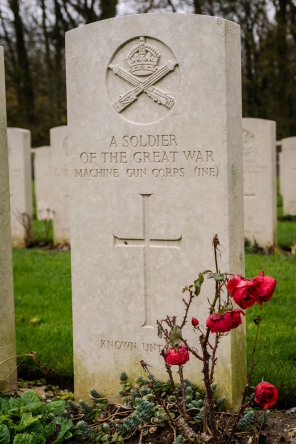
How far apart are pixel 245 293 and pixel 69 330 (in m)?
2.81

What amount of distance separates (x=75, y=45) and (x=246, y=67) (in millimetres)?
16346

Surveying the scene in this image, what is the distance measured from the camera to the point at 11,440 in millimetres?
2922

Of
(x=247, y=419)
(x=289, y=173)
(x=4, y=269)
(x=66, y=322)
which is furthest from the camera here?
(x=289, y=173)

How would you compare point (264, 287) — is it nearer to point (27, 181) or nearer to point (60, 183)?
point (60, 183)

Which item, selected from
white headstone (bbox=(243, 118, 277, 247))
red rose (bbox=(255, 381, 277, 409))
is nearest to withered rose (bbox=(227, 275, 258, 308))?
red rose (bbox=(255, 381, 277, 409))

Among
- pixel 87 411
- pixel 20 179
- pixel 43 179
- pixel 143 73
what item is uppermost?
pixel 143 73

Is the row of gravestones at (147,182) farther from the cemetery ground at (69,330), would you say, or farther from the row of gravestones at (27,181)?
the row of gravestones at (27,181)

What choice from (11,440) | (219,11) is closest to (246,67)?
(219,11)

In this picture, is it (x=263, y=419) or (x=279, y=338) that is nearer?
(x=263, y=419)

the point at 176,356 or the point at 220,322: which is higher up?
the point at 220,322

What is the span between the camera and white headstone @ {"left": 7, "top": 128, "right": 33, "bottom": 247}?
9727 millimetres

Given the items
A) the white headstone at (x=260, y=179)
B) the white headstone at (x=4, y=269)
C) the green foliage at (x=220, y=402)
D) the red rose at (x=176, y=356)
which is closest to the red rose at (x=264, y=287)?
the red rose at (x=176, y=356)

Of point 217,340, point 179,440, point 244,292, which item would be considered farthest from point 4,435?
point 244,292

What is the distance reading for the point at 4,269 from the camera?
3.78 meters
